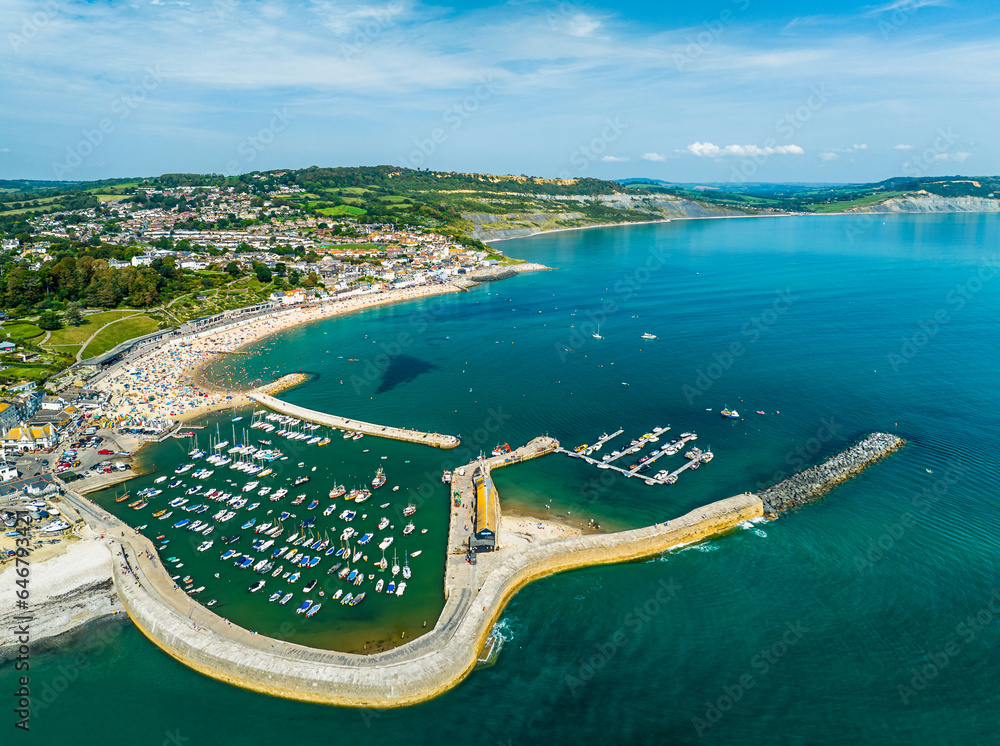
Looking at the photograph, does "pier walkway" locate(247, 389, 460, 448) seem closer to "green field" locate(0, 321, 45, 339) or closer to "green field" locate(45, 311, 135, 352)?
"green field" locate(45, 311, 135, 352)

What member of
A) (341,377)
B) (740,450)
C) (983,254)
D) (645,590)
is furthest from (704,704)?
(983,254)

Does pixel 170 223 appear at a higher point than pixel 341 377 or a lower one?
higher

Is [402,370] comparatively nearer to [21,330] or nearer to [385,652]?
[385,652]

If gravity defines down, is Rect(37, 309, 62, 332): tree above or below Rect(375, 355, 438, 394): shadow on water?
above

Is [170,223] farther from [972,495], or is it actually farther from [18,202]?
[972,495]

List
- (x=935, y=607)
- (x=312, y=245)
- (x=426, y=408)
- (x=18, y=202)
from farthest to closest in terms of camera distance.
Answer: (x=18, y=202)
(x=312, y=245)
(x=426, y=408)
(x=935, y=607)

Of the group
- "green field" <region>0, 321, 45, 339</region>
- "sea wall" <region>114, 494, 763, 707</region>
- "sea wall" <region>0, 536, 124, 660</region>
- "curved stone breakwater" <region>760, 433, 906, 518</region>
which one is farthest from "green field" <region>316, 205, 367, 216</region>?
"curved stone breakwater" <region>760, 433, 906, 518</region>

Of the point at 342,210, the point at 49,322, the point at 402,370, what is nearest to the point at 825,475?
the point at 402,370
